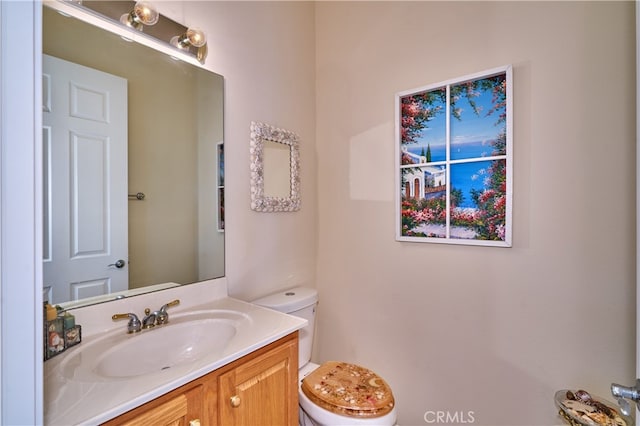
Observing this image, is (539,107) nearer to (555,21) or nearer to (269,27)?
(555,21)

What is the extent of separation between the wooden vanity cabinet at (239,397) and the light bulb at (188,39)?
1.26 metres

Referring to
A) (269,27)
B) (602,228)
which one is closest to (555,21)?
(602,228)

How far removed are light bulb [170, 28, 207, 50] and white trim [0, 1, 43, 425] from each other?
858 mm

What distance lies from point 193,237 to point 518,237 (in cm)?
147

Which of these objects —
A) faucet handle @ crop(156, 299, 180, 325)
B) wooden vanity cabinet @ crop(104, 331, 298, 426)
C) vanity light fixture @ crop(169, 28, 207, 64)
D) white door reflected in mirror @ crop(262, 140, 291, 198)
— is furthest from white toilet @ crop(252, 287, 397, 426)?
vanity light fixture @ crop(169, 28, 207, 64)

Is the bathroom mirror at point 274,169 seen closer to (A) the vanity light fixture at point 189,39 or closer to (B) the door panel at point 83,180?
(A) the vanity light fixture at point 189,39

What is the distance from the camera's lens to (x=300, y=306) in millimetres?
1636

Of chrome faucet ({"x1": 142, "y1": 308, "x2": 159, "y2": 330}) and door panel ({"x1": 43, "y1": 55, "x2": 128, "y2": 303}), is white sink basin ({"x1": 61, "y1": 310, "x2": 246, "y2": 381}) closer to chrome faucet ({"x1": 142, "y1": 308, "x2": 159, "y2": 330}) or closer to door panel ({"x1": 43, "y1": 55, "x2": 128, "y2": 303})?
chrome faucet ({"x1": 142, "y1": 308, "x2": 159, "y2": 330})

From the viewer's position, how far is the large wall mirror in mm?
966

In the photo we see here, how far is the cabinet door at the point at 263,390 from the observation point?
2.99ft

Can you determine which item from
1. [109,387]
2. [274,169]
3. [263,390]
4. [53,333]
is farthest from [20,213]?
[274,169]

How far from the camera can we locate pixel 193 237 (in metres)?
1.34

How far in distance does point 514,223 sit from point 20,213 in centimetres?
163

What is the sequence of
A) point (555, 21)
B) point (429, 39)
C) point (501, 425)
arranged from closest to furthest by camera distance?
1. point (555, 21)
2. point (501, 425)
3. point (429, 39)
